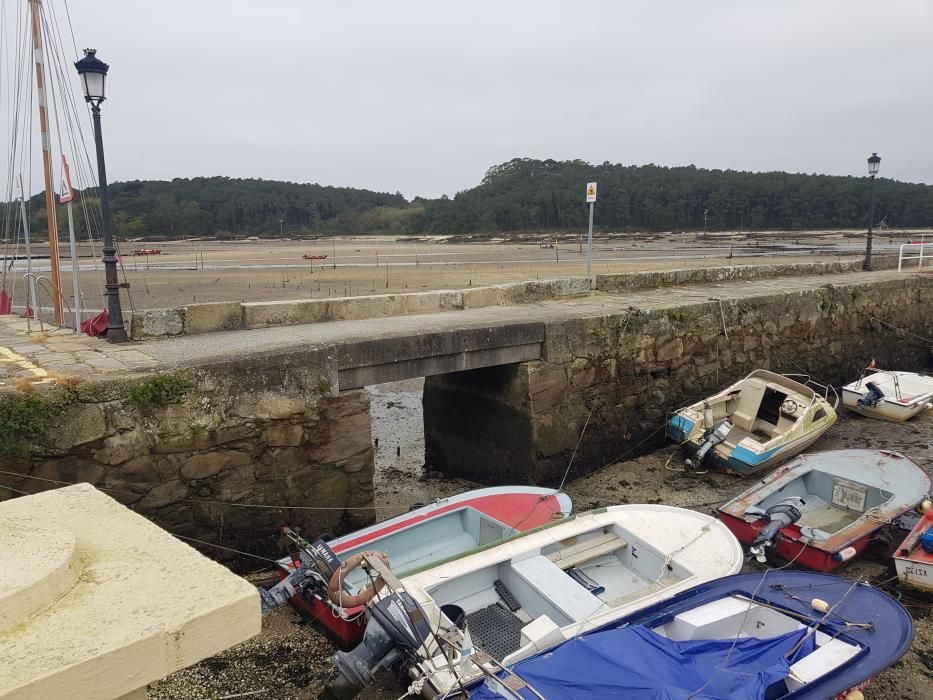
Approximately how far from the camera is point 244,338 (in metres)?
8.12

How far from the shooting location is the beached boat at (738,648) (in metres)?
3.65

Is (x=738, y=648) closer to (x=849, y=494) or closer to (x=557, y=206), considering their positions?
(x=849, y=494)

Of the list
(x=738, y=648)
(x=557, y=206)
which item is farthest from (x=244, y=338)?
(x=557, y=206)

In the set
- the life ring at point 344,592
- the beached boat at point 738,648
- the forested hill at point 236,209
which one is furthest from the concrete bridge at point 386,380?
the forested hill at point 236,209

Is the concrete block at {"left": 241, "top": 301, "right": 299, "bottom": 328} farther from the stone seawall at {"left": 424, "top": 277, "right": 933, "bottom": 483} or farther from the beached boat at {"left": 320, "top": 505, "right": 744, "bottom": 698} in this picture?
the beached boat at {"left": 320, "top": 505, "right": 744, "bottom": 698}

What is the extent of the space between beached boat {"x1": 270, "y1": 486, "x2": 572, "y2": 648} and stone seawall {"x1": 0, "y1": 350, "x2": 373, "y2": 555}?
0.86 meters

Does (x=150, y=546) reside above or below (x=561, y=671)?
above

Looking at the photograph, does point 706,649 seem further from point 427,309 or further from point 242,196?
point 242,196

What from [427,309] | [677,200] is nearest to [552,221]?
[677,200]

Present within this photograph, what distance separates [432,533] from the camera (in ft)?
21.4

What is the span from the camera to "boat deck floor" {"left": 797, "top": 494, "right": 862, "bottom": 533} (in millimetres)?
7230

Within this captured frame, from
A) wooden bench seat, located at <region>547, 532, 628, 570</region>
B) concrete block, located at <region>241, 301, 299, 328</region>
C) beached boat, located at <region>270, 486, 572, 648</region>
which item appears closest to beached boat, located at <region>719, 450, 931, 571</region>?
wooden bench seat, located at <region>547, 532, 628, 570</region>

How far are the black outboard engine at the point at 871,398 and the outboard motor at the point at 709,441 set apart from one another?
3851 mm

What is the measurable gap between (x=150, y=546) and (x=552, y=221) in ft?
242
